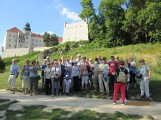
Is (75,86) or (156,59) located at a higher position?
(156,59)

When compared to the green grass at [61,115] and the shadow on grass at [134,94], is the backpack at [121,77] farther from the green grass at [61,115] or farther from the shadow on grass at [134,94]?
the green grass at [61,115]

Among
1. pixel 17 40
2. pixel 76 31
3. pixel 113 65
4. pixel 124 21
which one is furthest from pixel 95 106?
pixel 17 40

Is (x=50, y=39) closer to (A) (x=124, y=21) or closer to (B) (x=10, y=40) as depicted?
(B) (x=10, y=40)

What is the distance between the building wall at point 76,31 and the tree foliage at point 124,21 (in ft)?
82.9

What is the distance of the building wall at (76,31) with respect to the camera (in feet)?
253

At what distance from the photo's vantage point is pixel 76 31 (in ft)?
260

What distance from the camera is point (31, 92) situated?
1409 cm

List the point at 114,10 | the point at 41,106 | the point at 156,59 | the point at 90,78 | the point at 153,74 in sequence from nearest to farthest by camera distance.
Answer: the point at 41,106, the point at 90,78, the point at 153,74, the point at 156,59, the point at 114,10

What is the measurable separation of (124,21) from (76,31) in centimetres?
3777

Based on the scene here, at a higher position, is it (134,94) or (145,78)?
(145,78)

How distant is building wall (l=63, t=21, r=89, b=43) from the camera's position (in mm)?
77044

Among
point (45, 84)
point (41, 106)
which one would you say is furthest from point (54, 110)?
point (45, 84)

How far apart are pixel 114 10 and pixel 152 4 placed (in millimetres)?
8701

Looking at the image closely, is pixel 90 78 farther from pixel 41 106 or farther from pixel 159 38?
pixel 159 38
